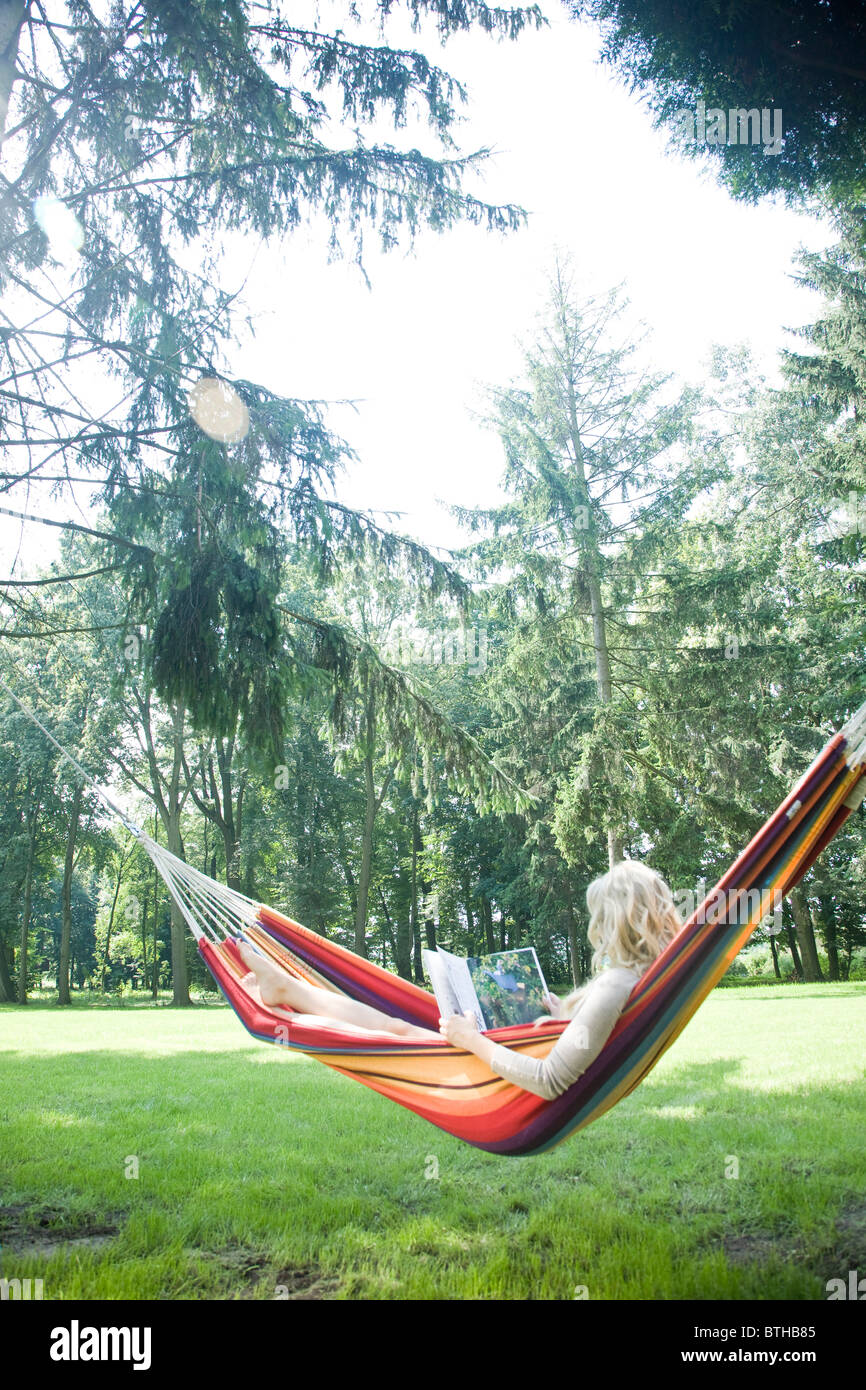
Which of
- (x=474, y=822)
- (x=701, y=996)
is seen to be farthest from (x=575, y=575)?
(x=474, y=822)

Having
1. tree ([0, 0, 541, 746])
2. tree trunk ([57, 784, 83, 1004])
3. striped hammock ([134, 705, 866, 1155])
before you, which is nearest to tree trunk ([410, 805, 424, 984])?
tree trunk ([57, 784, 83, 1004])

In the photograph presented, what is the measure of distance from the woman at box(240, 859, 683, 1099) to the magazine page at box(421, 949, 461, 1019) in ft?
0.41

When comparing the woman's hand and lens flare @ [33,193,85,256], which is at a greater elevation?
lens flare @ [33,193,85,256]

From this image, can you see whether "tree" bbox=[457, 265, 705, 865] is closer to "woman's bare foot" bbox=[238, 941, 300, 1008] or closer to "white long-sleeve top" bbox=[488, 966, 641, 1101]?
"woman's bare foot" bbox=[238, 941, 300, 1008]

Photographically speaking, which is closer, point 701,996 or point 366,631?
point 701,996

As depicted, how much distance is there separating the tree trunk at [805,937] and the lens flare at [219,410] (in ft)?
39.5

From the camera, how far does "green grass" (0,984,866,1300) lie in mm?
1789

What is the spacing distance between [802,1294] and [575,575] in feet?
22.1

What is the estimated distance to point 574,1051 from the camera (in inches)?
61.9

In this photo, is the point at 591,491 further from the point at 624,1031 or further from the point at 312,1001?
the point at 624,1031

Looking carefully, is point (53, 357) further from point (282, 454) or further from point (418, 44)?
point (418, 44)

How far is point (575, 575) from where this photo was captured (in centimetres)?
793

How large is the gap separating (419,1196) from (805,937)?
12.2m

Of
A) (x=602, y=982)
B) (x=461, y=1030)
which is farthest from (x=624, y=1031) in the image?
(x=461, y=1030)
